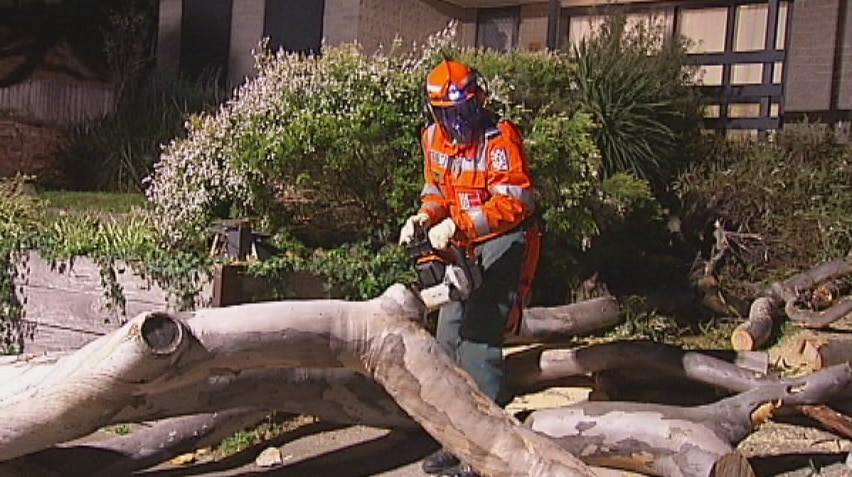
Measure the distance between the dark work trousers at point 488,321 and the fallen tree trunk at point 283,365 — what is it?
807 mm

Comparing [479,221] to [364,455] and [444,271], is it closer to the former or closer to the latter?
[444,271]

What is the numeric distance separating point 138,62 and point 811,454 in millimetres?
12891

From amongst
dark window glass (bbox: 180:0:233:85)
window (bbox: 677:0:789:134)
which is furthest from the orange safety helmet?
dark window glass (bbox: 180:0:233:85)

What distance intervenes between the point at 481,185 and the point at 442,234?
0.42 metres

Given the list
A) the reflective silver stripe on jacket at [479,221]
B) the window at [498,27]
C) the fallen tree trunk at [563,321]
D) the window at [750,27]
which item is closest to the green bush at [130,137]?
the window at [498,27]

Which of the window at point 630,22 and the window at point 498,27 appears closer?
the window at point 630,22

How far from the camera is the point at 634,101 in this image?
9.94m

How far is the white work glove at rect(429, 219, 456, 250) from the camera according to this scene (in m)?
4.66

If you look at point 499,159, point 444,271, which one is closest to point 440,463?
point 444,271

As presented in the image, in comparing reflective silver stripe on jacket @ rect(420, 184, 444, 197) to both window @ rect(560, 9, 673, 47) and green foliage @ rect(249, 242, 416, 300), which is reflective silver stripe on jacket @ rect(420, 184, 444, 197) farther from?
window @ rect(560, 9, 673, 47)

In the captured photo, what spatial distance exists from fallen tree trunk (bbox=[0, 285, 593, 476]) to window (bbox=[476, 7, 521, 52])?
38.0 feet

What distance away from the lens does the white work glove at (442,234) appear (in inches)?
183

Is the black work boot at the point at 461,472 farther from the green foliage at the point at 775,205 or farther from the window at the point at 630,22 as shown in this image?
the window at the point at 630,22

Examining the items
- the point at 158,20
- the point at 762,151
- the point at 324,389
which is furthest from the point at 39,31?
the point at 324,389
